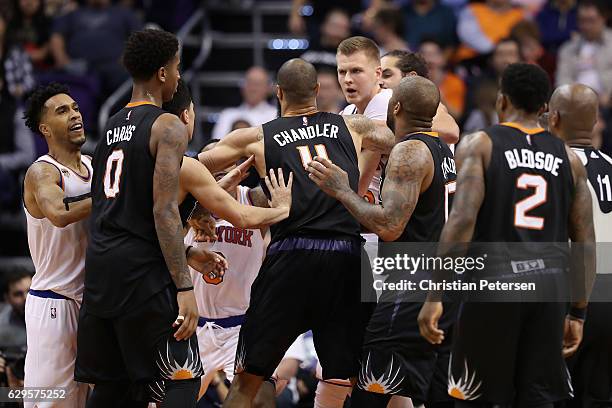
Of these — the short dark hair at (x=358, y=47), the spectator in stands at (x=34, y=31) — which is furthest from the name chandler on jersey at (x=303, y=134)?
the spectator in stands at (x=34, y=31)

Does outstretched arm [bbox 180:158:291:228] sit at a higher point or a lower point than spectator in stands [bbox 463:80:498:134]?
lower

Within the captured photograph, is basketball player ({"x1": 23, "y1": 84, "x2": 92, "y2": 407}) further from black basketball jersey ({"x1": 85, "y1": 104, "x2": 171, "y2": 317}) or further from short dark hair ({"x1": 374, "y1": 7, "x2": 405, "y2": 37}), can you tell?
short dark hair ({"x1": 374, "y1": 7, "x2": 405, "y2": 37})

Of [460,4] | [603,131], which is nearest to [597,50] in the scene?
[603,131]

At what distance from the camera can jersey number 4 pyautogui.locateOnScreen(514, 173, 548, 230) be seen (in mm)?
5941

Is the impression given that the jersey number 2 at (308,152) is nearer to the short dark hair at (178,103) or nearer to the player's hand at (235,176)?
the player's hand at (235,176)

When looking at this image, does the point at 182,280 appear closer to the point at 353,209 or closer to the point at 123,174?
the point at 123,174

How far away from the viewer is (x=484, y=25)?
13.6m

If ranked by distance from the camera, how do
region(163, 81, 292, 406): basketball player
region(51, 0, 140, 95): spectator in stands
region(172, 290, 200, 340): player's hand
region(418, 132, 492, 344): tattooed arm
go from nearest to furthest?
region(418, 132, 492, 344): tattooed arm < region(172, 290, 200, 340): player's hand < region(163, 81, 292, 406): basketball player < region(51, 0, 140, 95): spectator in stands

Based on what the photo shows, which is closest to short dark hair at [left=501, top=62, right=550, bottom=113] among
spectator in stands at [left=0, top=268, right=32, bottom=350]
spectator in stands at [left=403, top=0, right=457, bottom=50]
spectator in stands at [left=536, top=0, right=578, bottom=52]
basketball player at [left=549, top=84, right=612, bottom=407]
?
basketball player at [left=549, top=84, right=612, bottom=407]

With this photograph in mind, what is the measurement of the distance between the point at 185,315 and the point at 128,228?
0.63 metres

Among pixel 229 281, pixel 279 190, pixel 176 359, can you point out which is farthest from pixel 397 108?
pixel 176 359

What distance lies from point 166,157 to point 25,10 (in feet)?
28.9

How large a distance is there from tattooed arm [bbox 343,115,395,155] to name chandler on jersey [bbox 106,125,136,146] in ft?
5.12

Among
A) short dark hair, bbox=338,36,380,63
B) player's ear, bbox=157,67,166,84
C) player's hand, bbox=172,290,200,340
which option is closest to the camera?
player's hand, bbox=172,290,200,340
